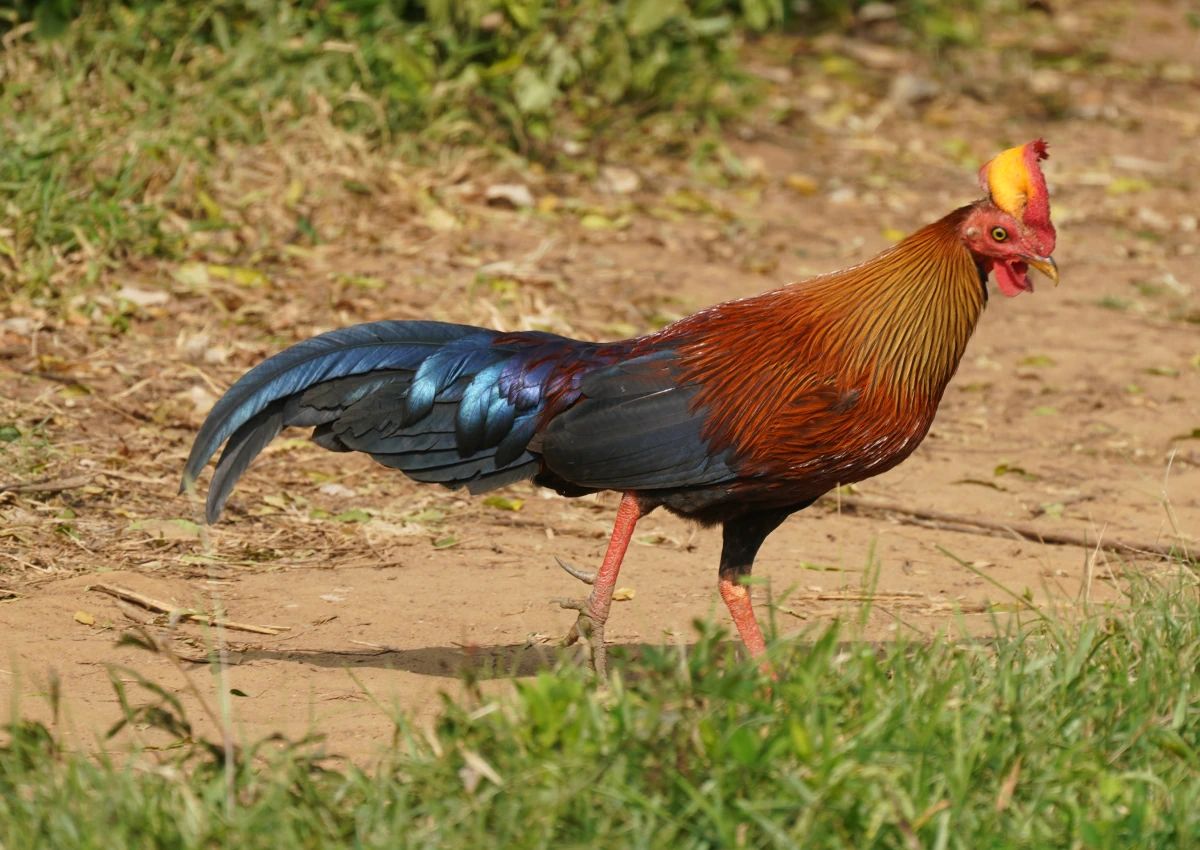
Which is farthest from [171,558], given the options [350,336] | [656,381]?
[656,381]

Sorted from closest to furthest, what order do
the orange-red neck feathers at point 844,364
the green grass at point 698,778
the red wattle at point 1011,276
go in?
the green grass at point 698,778
the orange-red neck feathers at point 844,364
the red wattle at point 1011,276

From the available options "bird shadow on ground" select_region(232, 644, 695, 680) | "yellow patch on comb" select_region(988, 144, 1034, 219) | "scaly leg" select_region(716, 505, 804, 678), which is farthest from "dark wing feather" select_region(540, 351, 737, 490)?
"yellow patch on comb" select_region(988, 144, 1034, 219)

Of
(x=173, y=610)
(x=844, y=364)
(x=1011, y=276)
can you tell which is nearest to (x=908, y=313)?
(x=844, y=364)

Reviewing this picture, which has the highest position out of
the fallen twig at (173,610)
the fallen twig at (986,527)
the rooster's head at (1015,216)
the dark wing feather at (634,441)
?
the rooster's head at (1015,216)

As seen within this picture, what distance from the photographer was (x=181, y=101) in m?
7.44

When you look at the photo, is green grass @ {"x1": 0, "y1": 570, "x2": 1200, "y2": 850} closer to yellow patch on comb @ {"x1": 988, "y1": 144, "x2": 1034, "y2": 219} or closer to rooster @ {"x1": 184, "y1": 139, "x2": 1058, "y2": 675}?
rooster @ {"x1": 184, "y1": 139, "x2": 1058, "y2": 675}

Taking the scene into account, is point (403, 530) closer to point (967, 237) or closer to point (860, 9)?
point (967, 237)

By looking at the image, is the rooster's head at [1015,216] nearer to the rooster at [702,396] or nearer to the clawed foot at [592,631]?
the rooster at [702,396]

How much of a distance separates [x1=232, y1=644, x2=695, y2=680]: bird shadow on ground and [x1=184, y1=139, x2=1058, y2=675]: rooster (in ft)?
0.78

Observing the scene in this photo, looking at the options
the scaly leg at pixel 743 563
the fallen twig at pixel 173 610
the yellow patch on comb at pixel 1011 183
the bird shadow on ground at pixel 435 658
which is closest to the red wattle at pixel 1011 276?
the yellow patch on comb at pixel 1011 183

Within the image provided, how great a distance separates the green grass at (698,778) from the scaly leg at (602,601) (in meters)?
0.82

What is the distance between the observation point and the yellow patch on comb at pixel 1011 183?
152 inches

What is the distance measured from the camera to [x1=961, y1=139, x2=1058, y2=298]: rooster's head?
3.85 metres

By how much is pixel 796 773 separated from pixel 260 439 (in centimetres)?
181
